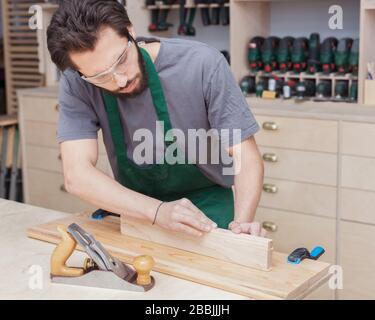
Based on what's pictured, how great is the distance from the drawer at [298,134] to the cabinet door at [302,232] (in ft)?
1.12

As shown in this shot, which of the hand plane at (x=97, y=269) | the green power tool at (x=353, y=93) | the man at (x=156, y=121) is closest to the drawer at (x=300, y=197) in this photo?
the green power tool at (x=353, y=93)

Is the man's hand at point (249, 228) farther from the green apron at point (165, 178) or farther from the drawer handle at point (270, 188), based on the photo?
the drawer handle at point (270, 188)

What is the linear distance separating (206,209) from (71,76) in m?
0.59

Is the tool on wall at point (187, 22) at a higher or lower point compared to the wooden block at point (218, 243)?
higher

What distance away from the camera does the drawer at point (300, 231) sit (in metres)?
3.08

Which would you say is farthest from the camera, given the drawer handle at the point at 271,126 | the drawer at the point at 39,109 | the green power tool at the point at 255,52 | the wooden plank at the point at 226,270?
the drawer at the point at 39,109

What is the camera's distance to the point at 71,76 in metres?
1.88

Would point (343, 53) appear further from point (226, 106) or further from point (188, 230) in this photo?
point (188, 230)

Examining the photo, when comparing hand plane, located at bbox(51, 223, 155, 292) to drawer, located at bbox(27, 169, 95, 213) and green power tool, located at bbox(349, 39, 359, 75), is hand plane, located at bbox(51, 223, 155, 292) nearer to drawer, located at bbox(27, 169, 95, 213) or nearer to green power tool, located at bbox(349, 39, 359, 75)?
green power tool, located at bbox(349, 39, 359, 75)

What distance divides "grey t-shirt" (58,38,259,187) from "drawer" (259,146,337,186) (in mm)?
1242

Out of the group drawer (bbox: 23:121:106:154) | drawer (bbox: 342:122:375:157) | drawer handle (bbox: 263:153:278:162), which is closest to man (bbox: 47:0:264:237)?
drawer (bbox: 342:122:375:157)

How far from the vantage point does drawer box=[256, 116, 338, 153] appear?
3.01 m

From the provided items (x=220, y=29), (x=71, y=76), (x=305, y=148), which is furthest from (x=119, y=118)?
(x=220, y=29)

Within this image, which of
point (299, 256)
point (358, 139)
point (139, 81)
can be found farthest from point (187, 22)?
point (299, 256)
